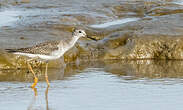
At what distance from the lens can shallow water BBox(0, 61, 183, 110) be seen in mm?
8680

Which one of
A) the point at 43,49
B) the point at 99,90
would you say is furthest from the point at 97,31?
the point at 99,90

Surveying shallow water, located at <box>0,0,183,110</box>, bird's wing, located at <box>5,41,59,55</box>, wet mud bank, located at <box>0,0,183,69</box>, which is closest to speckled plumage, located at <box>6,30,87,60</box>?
bird's wing, located at <box>5,41,59,55</box>

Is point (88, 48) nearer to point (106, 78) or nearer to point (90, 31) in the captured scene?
point (90, 31)

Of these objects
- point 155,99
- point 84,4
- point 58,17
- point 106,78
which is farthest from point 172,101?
point 84,4

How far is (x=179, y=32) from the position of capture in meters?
15.6

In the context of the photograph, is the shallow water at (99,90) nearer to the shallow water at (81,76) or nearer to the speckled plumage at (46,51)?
the shallow water at (81,76)

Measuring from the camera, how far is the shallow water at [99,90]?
868 cm

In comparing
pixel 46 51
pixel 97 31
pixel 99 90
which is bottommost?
pixel 99 90

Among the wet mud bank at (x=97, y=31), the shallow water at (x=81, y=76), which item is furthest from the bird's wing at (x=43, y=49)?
the wet mud bank at (x=97, y=31)

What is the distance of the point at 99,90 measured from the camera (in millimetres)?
10078

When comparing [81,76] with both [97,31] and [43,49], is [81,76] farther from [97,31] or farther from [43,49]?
[97,31]

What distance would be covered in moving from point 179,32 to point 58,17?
550 cm

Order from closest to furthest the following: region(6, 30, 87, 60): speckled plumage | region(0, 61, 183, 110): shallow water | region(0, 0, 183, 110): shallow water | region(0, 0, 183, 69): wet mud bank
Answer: region(0, 61, 183, 110): shallow water < region(0, 0, 183, 110): shallow water < region(6, 30, 87, 60): speckled plumage < region(0, 0, 183, 69): wet mud bank

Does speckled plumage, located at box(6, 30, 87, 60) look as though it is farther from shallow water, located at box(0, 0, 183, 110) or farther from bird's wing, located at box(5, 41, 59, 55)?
shallow water, located at box(0, 0, 183, 110)
